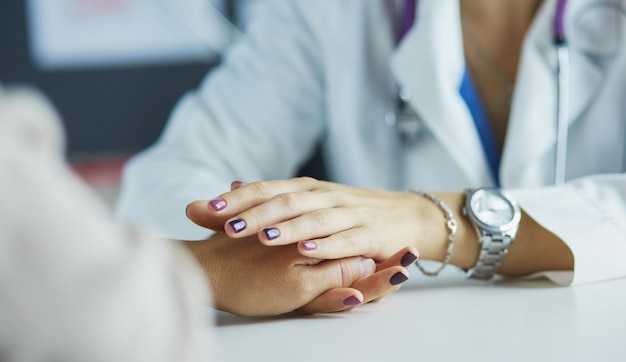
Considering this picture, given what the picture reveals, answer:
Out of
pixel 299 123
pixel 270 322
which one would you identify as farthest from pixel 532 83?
pixel 270 322

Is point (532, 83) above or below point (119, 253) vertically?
below

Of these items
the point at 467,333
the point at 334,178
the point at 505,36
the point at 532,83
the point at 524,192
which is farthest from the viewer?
the point at 334,178

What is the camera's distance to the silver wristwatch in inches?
34.2

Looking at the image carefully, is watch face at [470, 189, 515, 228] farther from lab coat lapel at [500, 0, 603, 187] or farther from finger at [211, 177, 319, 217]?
lab coat lapel at [500, 0, 603, 187]

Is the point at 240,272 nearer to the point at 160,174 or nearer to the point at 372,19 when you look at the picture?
the point at 160,174

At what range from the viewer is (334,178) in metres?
1.46

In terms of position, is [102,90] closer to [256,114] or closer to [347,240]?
[256,114]

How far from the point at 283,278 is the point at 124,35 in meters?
2.51

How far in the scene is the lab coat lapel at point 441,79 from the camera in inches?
47.8

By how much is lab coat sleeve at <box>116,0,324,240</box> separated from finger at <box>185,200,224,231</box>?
48cm

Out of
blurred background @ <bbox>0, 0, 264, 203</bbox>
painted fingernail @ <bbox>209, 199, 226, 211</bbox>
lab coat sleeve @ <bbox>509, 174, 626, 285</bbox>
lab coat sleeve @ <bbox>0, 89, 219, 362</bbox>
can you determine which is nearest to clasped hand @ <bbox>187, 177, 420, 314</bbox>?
painted fingernail @ <bbox>209, 199, 226, 211</bbox>

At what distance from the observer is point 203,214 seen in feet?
2.49

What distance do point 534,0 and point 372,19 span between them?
0.25m

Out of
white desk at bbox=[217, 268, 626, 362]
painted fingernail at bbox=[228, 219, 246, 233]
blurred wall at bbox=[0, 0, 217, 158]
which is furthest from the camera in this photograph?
blurred wall at bbox=[0, 0, 217, 158]
